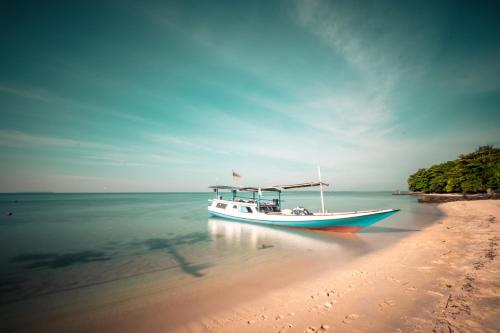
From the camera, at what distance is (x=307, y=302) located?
269 inches

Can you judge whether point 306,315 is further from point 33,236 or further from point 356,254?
point 33,236

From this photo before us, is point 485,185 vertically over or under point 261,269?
over

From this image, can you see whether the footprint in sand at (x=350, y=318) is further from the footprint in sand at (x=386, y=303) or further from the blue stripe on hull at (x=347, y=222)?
the blue stripe on hull at (x=347, y=222)

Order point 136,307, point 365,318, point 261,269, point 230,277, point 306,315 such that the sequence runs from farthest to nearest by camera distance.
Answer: point 261,269
point 230,277
point 136,307
point 306,315
point 365,318

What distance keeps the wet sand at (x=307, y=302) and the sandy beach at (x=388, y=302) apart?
0.08 feet

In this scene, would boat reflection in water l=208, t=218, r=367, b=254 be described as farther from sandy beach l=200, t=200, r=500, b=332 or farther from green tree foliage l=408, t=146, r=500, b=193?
green tree foliage l=408, t=146, r=500, b=193

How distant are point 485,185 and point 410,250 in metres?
62.2

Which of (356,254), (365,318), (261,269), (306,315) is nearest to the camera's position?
(365,318)

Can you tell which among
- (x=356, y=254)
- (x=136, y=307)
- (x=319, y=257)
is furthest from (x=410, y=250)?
(x=136, y=307)

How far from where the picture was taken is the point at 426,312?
5504mm

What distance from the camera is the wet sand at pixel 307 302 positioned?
5.37m

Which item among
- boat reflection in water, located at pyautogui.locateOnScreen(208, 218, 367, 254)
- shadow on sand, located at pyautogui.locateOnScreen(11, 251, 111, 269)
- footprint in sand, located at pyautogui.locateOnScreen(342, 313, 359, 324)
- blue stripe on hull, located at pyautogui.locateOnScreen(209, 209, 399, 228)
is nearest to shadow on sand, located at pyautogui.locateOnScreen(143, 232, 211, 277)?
boat reflection in water, located at pyautogui.locateOnScreen(208, 218, 367, 254)

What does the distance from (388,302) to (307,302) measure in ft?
8.10

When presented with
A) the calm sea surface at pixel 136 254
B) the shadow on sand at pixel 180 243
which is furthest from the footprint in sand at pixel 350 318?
the shadow on sand at pixel 180 243
